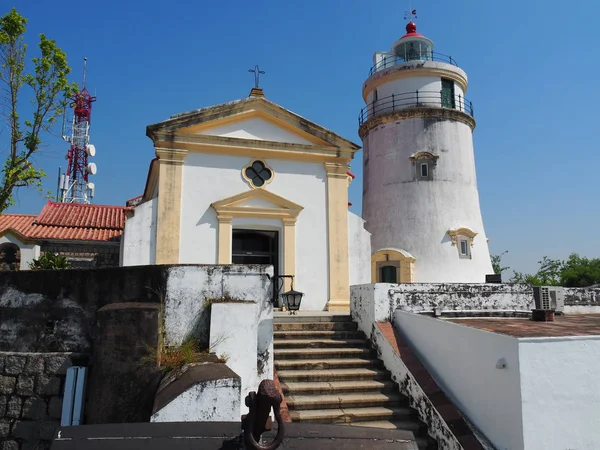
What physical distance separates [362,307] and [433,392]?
253cm

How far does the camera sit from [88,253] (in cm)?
1489

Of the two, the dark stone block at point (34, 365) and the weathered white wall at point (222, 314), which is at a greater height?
the weathered white wall at point (222, 314)

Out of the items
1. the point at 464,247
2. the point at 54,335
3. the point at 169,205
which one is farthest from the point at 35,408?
the point at 464,247

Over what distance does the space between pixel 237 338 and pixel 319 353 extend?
6.62 ft

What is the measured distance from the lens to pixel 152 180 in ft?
46.4

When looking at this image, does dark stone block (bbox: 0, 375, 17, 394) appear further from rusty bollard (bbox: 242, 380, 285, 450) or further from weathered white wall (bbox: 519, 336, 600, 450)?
weathered white wall (bbox: 519, 336, 600, 450)

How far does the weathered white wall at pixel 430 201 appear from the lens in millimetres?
18594

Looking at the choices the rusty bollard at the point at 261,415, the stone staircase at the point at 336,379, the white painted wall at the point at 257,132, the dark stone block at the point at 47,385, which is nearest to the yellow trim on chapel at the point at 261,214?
the white painted wall at the point at 257,132

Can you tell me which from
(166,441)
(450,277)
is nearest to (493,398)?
(166,441)

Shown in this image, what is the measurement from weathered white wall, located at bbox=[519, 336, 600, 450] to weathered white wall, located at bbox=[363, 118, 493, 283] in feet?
42.7

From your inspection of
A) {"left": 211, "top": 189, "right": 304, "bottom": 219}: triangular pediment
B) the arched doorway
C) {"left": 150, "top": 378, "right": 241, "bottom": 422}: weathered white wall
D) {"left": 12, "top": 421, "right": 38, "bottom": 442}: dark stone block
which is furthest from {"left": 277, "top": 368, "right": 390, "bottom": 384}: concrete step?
the arched doorway

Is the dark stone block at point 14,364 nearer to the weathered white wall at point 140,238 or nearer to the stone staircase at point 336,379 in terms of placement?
the stone staircase at point 336,379

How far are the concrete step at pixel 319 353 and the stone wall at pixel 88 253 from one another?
894 cm

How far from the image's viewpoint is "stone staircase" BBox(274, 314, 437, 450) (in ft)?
21.3
